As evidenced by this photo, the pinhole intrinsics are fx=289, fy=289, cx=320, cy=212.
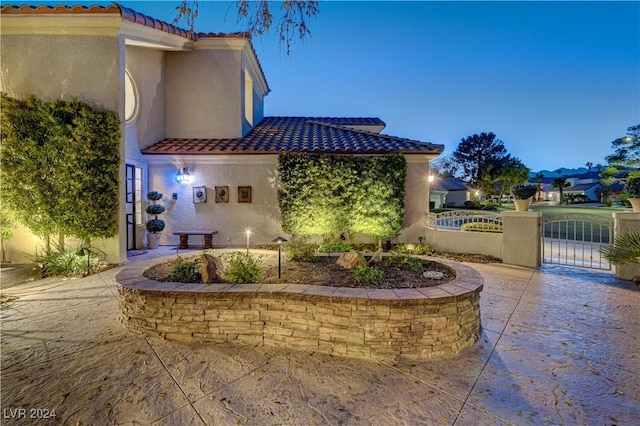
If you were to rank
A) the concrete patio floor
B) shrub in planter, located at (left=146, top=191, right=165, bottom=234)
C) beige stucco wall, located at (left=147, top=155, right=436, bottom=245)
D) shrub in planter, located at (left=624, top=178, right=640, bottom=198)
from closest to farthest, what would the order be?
the concrete patio floor, shrub in planter, located at (left=624, top=178, right=640, bottom=198), shrub in planter, located at (left=146, top=191, right=165, bottom=234), beige stucco wall, located at (left=147, top=155, right=436, bottom=245)

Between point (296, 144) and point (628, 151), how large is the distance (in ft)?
71.1

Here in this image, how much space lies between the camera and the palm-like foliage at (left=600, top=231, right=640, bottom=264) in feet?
20.2

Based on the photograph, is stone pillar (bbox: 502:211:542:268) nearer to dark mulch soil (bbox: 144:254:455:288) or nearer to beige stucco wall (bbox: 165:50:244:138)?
dark mulch soil (bbox: 144:254:455:288)

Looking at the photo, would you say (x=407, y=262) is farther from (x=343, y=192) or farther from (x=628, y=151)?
(x=628, y=151)

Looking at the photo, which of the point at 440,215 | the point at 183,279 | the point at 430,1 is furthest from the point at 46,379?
the point at 430,1


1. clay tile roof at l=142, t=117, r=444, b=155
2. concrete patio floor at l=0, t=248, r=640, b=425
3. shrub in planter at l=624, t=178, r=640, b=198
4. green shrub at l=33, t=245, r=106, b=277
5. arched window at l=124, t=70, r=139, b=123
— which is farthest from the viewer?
clay tile roof at l=142, t=117, r=444, b=155

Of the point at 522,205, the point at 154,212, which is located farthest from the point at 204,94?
the point at 522,205

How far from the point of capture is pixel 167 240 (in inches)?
405

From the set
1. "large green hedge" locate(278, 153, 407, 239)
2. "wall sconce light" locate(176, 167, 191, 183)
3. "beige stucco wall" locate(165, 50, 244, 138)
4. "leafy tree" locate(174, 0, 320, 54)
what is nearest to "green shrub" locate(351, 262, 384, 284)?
"leafy tree" locate(174, 0, 320, 54)

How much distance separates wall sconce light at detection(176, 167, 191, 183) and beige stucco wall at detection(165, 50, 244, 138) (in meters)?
1.91

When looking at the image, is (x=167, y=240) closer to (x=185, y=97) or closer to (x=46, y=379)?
(x=185, y=97)

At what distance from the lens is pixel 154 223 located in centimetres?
928

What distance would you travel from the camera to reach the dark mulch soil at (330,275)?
4301 mm

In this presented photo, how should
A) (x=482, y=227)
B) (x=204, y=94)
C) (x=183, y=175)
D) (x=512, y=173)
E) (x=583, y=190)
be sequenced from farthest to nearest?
(x=583, y=190), (x=512, y=173), (x=204, y=94), (x=183, y=175), (x=482, y=227)
